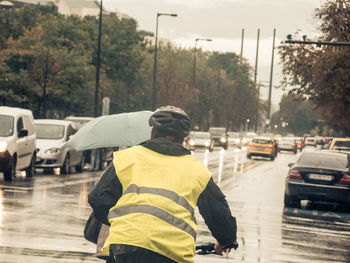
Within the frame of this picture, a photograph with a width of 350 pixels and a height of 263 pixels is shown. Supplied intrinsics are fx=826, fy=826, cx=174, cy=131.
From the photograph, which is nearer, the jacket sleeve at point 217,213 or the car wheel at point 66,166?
the jacket sleeve at point 217,213

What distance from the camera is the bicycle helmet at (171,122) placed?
14.6 ft

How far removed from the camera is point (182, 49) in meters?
108

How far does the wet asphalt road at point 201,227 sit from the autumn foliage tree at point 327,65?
1459 cm

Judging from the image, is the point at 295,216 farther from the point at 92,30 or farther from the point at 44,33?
the point at 92,30

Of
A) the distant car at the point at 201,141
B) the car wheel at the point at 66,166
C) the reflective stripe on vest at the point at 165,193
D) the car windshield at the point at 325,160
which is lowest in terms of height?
the distant car at the point at 201,141

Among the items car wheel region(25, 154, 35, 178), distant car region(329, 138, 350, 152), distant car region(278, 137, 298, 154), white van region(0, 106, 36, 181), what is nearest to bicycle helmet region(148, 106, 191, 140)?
white van region(0, 106, 36, 181)

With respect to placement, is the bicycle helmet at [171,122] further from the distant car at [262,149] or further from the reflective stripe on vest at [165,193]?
the distant car at [262,149]

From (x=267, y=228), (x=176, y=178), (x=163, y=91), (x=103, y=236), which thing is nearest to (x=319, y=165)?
(x=267, y=228)

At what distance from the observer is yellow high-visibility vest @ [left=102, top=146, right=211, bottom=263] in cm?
399

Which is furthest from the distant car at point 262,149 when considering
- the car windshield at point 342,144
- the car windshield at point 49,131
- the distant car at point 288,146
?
the car windshield at point 49,131

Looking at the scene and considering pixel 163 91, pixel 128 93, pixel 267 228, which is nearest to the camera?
pixel 267 228

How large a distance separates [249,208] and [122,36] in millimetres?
54773

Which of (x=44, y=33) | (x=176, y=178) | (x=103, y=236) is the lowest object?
(x=103, y=236)

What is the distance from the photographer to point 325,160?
20.4 meters
